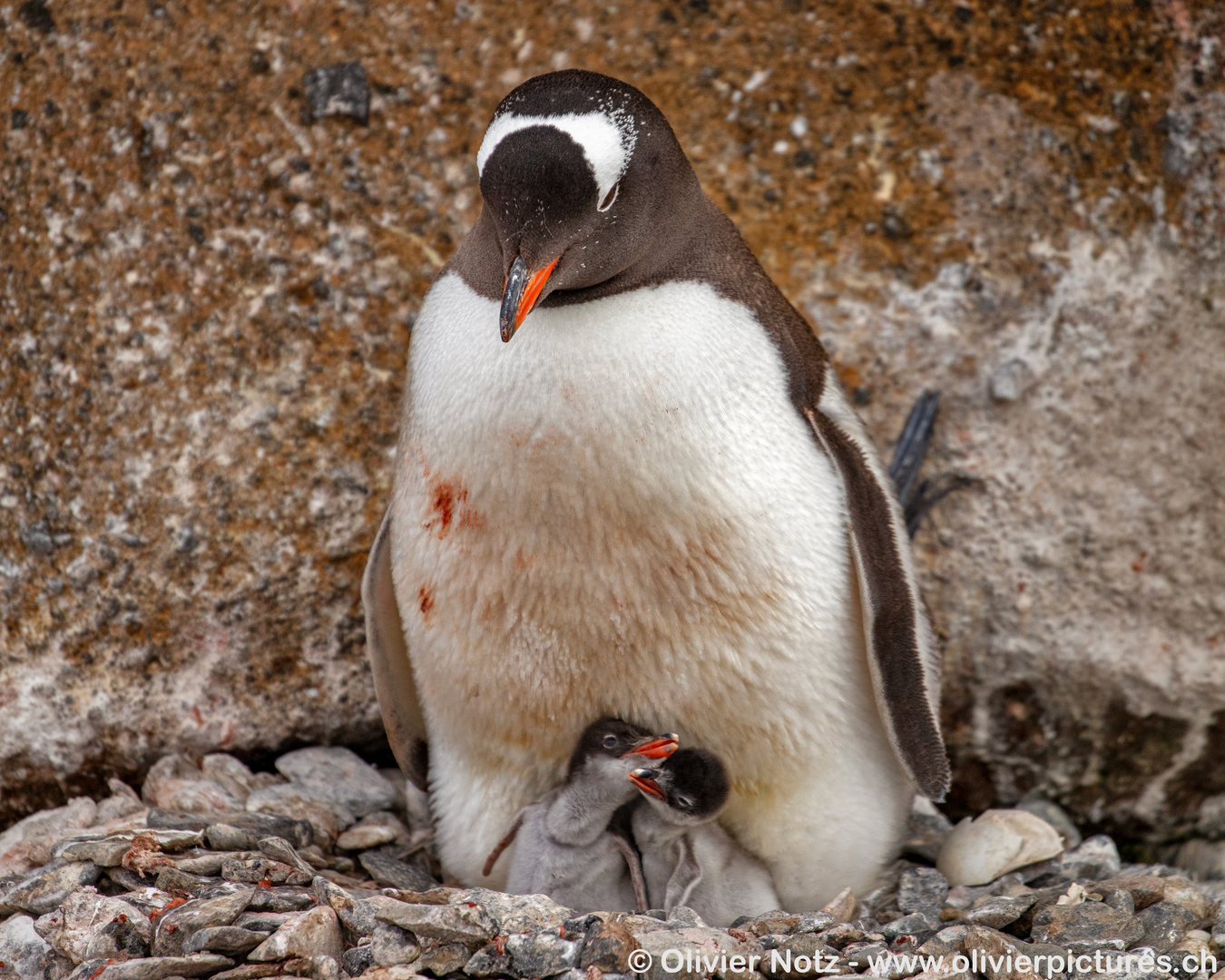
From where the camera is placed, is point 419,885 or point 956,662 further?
point 956,662

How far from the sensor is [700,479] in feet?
6.66

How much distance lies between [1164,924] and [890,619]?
677 millimetres

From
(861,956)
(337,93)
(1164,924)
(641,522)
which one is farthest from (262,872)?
(337,93)

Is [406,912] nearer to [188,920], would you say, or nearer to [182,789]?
[188,920]

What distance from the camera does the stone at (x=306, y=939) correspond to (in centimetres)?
172

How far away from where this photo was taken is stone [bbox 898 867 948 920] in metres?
2.27

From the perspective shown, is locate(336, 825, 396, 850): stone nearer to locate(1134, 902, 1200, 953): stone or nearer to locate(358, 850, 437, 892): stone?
locate(358, 850, 437, 892): stone

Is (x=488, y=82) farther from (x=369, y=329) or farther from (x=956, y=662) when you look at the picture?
(x=956, y=662)

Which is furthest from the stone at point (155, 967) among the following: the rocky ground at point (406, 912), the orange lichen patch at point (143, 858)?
the orange lichen patch at point (143, 858)

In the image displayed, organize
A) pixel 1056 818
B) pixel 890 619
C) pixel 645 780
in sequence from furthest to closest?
pixel 1056 818, pixel 890 619, pixel 645 780

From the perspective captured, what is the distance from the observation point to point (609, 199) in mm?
1909

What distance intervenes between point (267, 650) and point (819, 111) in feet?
6.24

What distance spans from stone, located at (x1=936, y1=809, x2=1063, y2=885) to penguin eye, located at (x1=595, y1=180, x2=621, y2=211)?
152cm

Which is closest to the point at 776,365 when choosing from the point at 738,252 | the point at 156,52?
the point at 738,252
